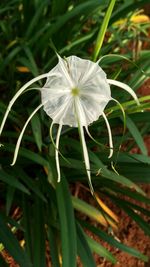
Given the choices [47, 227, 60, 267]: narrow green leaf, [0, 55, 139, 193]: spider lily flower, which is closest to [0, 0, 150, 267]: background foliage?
[47, 227, 60, 267]: narrow green leaf

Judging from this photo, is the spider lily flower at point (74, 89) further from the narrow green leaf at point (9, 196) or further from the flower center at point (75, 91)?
the narrow green leaf at point (9, 196)

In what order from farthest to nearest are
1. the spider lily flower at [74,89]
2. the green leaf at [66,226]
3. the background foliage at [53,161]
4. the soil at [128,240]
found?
the soil at [128,240]
the background foliage at [53,161]
the green leaf at [66,226]
the spider lily flower at [74,89]

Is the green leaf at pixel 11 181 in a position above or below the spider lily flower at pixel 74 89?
below

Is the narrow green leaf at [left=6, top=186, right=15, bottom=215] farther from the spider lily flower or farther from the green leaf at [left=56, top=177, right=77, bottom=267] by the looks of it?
the spider lily flower

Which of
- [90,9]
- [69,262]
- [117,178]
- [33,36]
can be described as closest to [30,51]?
[33,36]

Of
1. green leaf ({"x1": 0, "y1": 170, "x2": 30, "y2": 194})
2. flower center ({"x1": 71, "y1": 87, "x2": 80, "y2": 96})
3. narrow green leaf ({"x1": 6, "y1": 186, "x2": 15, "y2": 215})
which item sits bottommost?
narrow green leaf ({"x1": 6, "y1": 186, "x2": 15, "y2": 215})

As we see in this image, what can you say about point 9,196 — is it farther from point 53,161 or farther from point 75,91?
point 75,91

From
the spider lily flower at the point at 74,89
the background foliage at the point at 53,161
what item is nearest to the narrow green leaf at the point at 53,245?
the background foliage at the point at 53,161

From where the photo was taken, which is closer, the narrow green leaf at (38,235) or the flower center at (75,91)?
the flower center at (75,91)

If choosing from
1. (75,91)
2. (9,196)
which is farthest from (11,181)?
(75,91)
